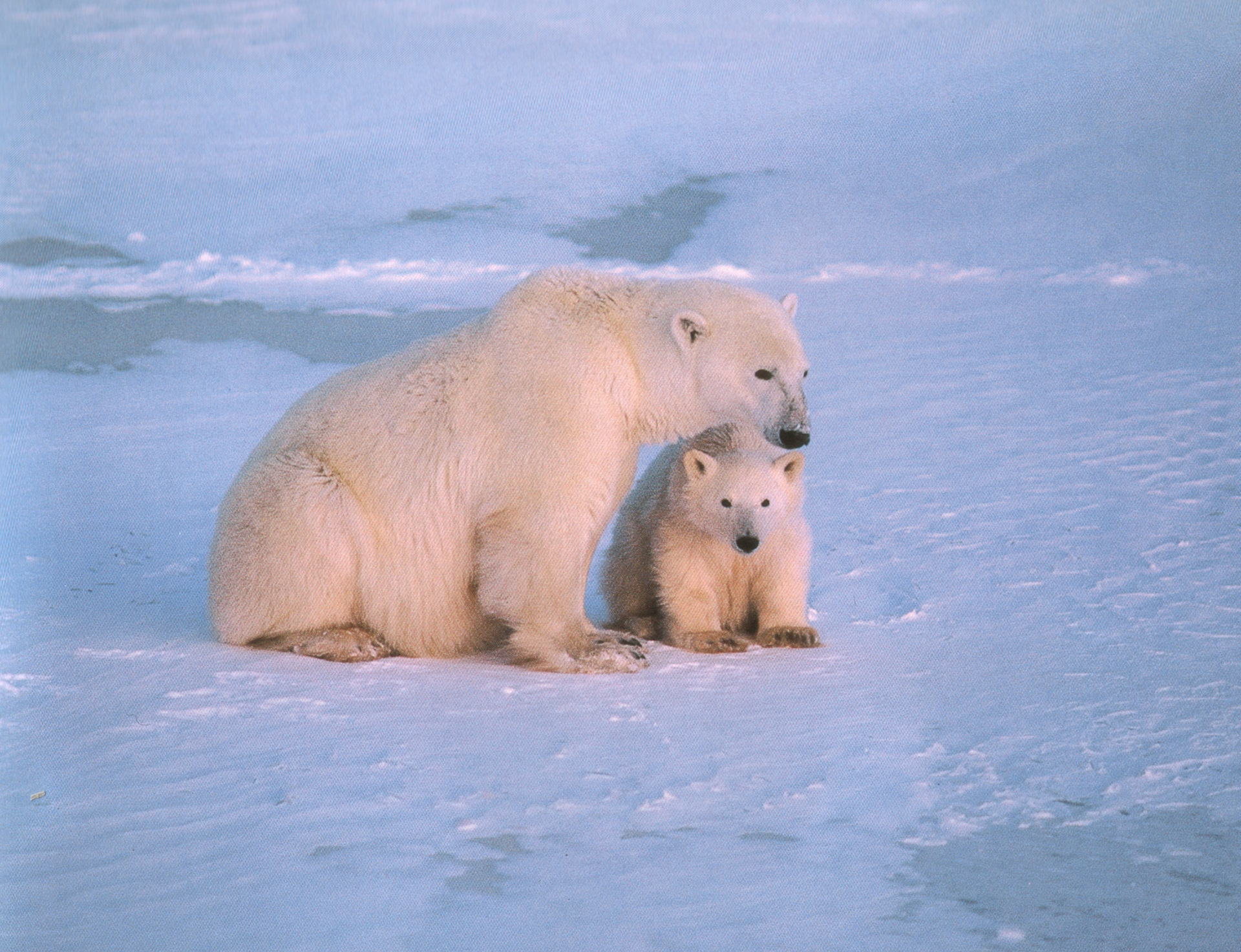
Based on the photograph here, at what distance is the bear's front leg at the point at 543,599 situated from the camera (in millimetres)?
4809

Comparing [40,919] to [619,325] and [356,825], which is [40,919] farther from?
[619,325]

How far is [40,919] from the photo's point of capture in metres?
2.98

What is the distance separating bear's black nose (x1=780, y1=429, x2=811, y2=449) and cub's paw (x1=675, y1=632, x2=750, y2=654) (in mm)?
953

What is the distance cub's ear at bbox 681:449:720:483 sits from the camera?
17.1 ft

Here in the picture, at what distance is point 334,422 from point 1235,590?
12.5 ft

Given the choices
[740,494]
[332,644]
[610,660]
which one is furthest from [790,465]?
[332,644]

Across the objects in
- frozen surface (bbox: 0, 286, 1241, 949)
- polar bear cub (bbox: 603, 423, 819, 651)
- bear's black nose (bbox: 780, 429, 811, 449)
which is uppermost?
bear's black nose (bbox: 780, 429, 811, 449)

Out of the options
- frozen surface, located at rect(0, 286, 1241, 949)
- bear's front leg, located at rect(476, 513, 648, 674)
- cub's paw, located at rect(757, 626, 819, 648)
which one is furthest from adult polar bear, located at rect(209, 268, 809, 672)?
cub's paw, located at rect(757, 626, 819, 648)

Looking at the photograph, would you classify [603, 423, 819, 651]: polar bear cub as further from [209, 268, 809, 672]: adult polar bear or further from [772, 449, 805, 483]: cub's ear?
[209, 268, 809, 672]: adult polar bear

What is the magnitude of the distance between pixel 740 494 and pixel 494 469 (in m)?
0.95

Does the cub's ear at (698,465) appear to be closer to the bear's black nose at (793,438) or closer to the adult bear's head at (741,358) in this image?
the adult bear's head at (741,358)

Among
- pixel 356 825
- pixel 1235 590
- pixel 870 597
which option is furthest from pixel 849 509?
pixel 356 825

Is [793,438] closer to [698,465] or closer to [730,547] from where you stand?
[698,465]

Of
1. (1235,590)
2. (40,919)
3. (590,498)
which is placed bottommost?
(40,919)
